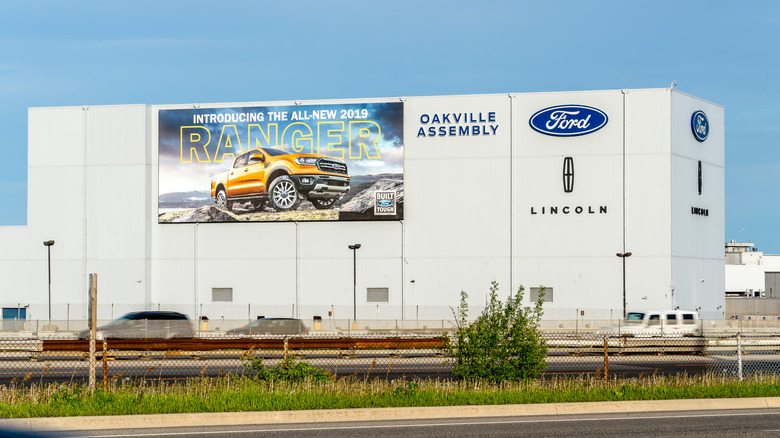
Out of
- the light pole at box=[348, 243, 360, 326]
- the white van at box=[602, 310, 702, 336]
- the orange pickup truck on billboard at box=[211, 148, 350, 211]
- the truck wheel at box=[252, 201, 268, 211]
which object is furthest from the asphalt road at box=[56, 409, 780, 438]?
the truck wheel at box=[252, 201, 268, 211]

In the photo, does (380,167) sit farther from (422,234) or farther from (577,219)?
(577,219)

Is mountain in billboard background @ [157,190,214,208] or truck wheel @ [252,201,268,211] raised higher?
mountain in billboard background @ [157,190,214,208]

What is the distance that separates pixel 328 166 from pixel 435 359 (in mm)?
43499

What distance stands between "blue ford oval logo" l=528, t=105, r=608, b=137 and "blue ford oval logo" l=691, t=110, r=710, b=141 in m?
7.86

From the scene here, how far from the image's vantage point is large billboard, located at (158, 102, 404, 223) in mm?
73125

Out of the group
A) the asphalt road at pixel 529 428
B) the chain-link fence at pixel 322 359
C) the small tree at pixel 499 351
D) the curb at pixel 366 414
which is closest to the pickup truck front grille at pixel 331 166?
the chain-link fence at pixel 322 359

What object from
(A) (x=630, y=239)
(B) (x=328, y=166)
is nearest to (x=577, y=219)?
(A) (x=630, y=239)

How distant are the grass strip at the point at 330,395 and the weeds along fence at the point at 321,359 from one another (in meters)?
4.99

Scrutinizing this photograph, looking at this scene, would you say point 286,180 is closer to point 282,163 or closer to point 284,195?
point 284,195

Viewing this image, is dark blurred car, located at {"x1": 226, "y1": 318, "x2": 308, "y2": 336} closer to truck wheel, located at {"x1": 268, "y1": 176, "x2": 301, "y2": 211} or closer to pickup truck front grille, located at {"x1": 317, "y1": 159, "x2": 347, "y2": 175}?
truck wheel, located at {"x1": 268, "y1": 176, "x2": 301, "y2": 211}

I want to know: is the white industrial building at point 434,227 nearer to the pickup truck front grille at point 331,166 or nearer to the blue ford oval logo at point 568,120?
the blue ford oval logo at point 568,120

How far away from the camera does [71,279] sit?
74.2 metres

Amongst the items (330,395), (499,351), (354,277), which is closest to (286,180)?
(354,277)

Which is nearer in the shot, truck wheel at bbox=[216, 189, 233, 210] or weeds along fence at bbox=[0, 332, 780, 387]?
weeds along fence at bbox=[0, 332, 780, 387]
